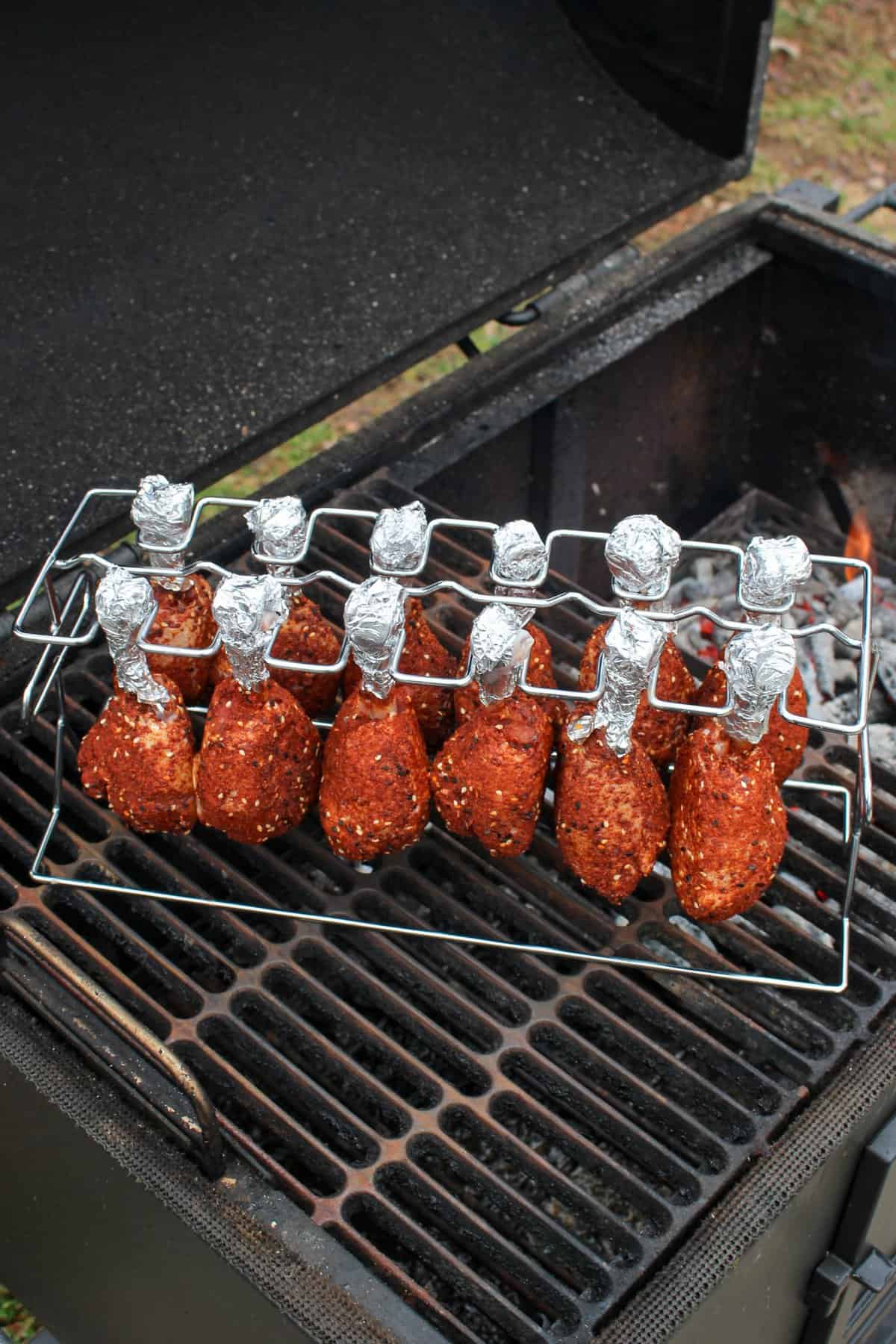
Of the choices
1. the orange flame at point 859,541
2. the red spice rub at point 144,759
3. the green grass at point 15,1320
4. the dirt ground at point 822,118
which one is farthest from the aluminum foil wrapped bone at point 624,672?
the dirt ground at point 822,118

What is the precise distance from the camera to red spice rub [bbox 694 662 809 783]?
207 cm

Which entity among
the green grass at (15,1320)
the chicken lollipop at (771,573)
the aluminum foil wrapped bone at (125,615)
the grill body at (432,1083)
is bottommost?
the green grass at (15,1320)

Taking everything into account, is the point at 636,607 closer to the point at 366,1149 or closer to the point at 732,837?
the point at 732,837

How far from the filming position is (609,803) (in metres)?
1.96

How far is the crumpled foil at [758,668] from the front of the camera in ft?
5.85

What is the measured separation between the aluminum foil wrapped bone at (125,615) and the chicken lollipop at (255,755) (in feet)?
0.42

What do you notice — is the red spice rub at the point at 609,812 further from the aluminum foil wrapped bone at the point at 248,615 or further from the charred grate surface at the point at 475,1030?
the aluminum foil wrapped bone at the point at 248,615

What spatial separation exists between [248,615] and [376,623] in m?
0.18

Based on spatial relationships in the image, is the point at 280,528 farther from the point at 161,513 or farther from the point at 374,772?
the point at 374,772

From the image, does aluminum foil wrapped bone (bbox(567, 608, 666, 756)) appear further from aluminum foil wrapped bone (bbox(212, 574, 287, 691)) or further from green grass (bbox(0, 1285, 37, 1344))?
green grass (bbox(0, 1285, 37, 1344))

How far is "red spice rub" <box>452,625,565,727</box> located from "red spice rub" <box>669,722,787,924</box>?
0.23 metres

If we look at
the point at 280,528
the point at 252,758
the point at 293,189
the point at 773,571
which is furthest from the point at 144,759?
the point at 293,189

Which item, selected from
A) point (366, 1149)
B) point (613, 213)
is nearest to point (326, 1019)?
point (366, 1149)

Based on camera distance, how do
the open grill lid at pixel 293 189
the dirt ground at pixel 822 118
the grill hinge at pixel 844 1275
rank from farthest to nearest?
the dirt ground at pixel 822 118 → the open grill lid at pixel 293 189 → the grill hinge at pixel 844 1275
